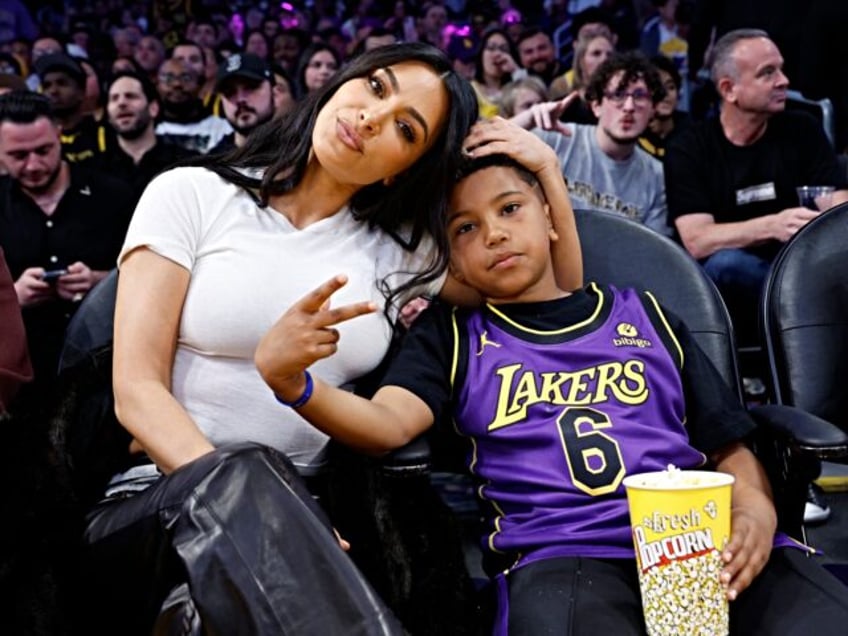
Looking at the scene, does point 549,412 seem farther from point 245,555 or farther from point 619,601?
point 245,555

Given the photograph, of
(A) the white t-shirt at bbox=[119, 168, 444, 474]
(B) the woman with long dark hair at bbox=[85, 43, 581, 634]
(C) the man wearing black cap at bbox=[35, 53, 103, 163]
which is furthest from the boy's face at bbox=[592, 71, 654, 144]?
(C) the man wearing black cap at bbox=[35, 53, 103, 163]

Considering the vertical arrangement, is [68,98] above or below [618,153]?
above

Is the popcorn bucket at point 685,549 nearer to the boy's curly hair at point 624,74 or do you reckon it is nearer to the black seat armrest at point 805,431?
the black seat armrest at point 805,431

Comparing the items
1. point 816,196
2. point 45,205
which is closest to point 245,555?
point 816,196

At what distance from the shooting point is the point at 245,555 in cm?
133

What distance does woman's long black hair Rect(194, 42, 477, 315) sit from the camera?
1.97 meters

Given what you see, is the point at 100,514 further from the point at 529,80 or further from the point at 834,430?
the point at 529,80

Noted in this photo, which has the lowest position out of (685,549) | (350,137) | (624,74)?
(685,549)

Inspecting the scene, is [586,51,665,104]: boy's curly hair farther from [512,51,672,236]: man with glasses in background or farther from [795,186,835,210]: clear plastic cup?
[795,186,835,210]: clear plastic cup

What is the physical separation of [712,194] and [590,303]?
2.03 meters

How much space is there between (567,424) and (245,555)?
0.65m

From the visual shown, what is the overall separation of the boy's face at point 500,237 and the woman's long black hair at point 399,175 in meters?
0.04

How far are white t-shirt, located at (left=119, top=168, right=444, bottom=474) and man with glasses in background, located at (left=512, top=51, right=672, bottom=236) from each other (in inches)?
86.0

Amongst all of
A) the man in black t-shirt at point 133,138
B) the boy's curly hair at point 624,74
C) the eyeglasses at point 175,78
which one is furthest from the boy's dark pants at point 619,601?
the eyeglasses at point 175,78
